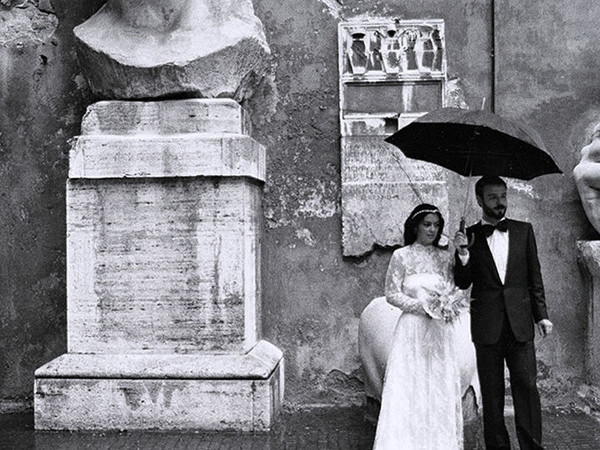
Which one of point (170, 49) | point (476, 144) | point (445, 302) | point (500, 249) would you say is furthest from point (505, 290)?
point (170, 49)

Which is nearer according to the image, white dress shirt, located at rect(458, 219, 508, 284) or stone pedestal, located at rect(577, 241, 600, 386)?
white dress shirt, located at rect(458, 219, 508, 284)

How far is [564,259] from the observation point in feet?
21.1

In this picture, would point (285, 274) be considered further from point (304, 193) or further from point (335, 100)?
point (335, 100)

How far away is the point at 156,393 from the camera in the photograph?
18.3ft

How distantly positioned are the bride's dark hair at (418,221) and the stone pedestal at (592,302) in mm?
1751

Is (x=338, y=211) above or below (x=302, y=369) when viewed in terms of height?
above

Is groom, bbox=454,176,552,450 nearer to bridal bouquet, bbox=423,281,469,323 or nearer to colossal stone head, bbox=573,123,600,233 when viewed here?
→ bridal bouquet, bbox=423,281,469,323

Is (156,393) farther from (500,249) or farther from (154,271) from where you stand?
(500,249)

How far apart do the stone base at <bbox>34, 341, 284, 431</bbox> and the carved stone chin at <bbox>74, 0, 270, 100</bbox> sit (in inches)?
68.5

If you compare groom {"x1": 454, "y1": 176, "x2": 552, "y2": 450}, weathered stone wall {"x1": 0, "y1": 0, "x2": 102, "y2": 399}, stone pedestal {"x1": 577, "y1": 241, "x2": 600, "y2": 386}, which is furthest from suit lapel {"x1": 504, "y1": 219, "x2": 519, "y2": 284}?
weathered stone wall {"x1": 0, "y1": 0, "x2": 102, "y2": 399}

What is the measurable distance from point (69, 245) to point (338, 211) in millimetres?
1882

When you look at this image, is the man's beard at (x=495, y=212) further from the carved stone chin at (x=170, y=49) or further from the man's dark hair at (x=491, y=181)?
the carved stone chin at (x=170, y=49)

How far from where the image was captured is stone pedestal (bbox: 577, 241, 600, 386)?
615 cm

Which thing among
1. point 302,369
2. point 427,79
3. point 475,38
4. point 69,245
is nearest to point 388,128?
point 427,79
